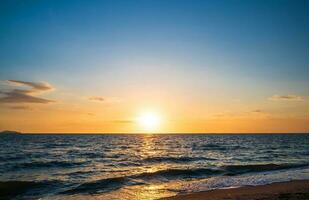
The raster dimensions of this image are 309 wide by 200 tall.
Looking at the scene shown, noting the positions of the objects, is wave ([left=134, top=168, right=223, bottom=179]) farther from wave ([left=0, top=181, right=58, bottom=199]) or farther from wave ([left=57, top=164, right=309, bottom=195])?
wave ([left=0, top=181, right=58, bottom=199])

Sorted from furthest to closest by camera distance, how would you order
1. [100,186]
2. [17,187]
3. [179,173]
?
[179,173] → [100,186] → [17,187]

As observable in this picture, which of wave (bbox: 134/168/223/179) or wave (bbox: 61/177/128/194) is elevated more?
wave (bbox: 134/168/223/179)

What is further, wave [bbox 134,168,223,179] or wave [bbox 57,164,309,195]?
wave [bbox 134,168,223,179]

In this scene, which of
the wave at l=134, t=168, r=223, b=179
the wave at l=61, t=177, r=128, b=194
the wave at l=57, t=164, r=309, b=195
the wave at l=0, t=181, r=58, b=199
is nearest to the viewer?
the wave at l=0, t=181, r=58, b=199

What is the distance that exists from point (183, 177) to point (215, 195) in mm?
9678

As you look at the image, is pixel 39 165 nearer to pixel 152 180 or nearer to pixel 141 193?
pixel 152 180

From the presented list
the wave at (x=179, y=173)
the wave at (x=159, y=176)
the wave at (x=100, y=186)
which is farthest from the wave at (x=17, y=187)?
the wave at (x=179, y=173)

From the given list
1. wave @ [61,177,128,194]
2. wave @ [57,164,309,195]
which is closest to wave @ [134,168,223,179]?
wave @ [57,164,309,195]

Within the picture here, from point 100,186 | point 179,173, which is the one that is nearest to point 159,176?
point 179,173

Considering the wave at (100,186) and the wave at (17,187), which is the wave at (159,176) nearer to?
the wave at (100,186)

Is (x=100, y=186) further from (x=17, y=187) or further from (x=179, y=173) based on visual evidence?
(x=179, y=173)

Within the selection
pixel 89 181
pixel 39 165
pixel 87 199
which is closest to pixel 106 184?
pixel 89 181

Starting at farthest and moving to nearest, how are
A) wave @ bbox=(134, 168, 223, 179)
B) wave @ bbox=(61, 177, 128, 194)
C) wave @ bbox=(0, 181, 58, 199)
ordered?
wave @ bbox=(134, 168, 223, 179), wave @ bbox=(61, 177, 128, 194), wave @ bbox=(0, 181, 58, 199)

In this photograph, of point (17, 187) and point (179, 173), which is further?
point (179, 173)
